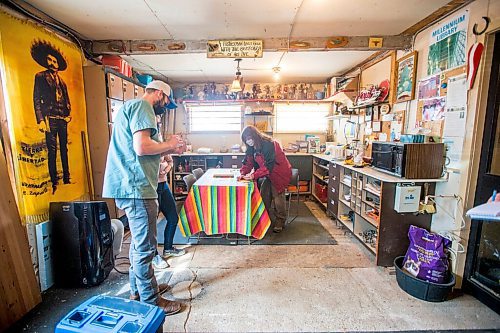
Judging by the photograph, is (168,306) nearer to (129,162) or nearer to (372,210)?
(129,162)

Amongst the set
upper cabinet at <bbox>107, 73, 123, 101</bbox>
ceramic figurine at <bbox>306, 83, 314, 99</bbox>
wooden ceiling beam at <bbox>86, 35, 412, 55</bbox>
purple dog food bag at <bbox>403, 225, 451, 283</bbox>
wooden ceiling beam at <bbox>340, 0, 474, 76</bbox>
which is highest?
wooden ceiling beam at <bbox>340, 0, 474, 76</bbox>

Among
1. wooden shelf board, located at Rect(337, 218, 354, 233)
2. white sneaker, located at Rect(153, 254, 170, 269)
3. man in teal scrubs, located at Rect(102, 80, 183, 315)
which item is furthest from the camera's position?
wooden shelf board, located at Rect(337, 218, 354, 233)

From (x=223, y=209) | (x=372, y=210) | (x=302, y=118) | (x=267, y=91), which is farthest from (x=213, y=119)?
(x=372, y=210)

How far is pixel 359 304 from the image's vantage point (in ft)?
6.64

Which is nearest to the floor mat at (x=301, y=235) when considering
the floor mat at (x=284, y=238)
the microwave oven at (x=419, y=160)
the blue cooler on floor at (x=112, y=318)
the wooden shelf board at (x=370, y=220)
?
the floor mat at (x=284, y=238)

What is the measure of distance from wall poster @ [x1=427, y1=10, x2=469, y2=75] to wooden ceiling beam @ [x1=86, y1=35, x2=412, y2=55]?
17.3 inches

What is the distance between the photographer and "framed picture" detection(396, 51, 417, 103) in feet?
9.13

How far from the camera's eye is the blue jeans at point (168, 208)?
2.62m

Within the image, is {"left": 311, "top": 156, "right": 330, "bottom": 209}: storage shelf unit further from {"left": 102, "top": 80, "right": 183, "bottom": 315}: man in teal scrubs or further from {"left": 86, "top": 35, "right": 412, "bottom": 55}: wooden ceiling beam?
{"left": 102, "top": 80, "right": 183, "bottom": 315}: man in teal scrubs

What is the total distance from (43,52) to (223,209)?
2.20 meters

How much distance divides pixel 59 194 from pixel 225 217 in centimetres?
161

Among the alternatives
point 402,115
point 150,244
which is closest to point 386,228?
point 402,115

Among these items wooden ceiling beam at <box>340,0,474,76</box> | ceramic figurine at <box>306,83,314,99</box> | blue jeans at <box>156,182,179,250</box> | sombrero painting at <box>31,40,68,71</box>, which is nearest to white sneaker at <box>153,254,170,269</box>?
blue jeans at <box>156,182,179,250</box>

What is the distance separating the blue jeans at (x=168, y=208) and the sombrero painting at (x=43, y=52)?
4.78 ft
